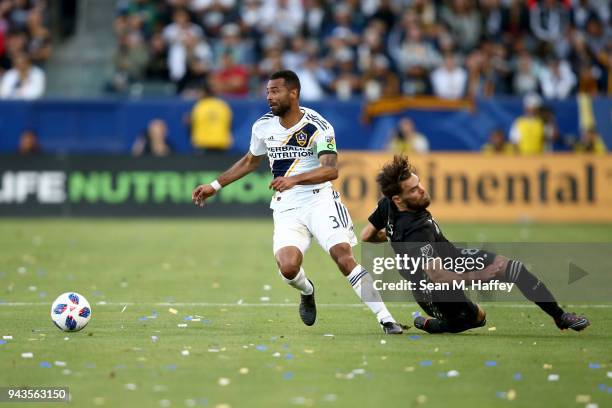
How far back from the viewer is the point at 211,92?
25531 mm

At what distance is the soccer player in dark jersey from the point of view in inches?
372

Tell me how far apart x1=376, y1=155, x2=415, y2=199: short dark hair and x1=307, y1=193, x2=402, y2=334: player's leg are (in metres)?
0.67

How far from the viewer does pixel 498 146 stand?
24891 millimetres

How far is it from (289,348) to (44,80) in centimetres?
2087

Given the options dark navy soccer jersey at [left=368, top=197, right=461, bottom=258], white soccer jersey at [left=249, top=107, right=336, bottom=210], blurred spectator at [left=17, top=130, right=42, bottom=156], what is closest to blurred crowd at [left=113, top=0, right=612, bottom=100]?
blurred spectator at [left=17, top=130, right=42, bottom=156]

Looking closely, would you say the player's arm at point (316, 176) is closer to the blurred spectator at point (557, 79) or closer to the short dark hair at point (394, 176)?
the short dark hair at point (394, 176)

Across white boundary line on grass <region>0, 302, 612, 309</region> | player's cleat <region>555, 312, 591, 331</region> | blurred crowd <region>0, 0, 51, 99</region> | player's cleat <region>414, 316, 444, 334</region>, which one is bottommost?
white boundary line on grass <region>0, 302, 612, 309</region>

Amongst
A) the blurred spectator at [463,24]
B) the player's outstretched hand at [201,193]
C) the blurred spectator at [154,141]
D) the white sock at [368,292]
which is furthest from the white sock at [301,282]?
the blurred spectator at [463,24]

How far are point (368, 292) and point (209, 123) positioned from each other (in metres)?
15.9

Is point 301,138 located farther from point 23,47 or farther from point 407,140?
point 23,47

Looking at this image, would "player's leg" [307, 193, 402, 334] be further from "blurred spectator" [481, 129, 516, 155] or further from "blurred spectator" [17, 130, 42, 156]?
"blurred spectator" [17, 130, 42, 156]

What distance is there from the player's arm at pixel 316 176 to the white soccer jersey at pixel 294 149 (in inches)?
12.9

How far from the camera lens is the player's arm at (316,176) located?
380 inches

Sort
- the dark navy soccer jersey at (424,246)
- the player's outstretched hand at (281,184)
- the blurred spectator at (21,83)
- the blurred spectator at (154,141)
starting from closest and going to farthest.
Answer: the dark navy soccer jersey at (424,246), the player's outstretched hand at (281,184), the blurred spectator at (154,141), the blurred spectator at (21,83)
